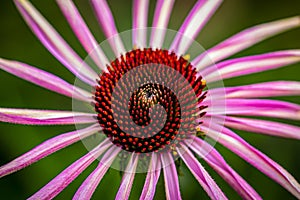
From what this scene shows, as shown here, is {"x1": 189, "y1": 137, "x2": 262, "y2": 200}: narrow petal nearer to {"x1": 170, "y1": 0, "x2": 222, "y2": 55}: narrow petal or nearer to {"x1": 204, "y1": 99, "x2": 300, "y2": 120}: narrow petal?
{"x1": 204, "y1": 99, "x2": 300, "y2": 120}: narrow petal

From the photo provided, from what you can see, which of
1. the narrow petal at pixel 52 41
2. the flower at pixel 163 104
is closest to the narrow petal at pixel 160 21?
the flower at pixel 163 104

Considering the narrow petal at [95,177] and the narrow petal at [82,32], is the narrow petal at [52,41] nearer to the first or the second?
the narrow petal at [82,32]

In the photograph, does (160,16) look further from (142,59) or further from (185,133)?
(185,133)

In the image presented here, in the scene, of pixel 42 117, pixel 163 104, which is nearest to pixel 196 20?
pixel 163 104

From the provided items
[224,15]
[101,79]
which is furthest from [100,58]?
[224,15]

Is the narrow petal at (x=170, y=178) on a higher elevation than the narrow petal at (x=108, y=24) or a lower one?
lower

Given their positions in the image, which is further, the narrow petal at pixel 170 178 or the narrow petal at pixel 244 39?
the narrow petal at pixel 244 39
